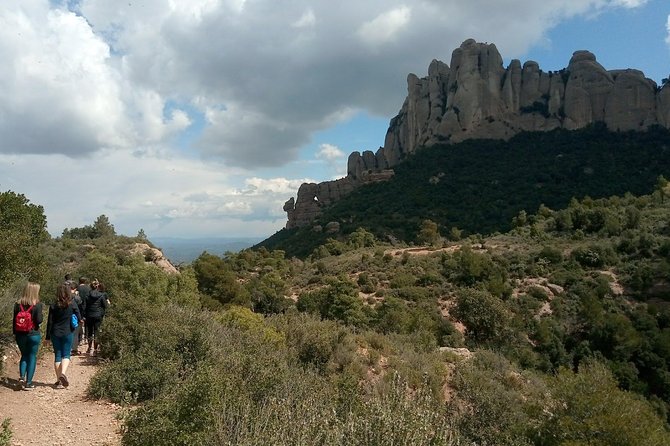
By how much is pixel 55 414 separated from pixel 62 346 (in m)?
1.35

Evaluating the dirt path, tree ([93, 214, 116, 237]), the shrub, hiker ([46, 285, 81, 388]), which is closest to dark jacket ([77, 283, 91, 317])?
the dirt path

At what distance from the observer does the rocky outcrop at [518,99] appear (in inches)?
2928

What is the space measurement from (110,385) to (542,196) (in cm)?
6092

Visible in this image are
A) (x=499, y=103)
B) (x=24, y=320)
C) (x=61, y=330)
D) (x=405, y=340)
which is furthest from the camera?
(x=499, y=103)

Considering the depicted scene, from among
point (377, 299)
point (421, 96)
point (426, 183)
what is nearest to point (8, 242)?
point (377, 299)

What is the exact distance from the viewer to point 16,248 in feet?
28.3

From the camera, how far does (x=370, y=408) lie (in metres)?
5.14

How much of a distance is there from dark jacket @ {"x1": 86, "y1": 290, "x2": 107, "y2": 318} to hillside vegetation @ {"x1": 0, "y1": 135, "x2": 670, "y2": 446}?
309mm

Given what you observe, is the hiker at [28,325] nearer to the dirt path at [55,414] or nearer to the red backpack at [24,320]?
the red backpack at [24,320]

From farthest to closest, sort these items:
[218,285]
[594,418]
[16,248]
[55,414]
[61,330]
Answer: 1. [218,285]
2. [16,248]
3. [594,418]
4. [61,330]
5. [55,414]

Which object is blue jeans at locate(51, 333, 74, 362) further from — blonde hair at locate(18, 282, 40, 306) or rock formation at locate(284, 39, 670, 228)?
rock formation at locate(284, 39, 670, 228)

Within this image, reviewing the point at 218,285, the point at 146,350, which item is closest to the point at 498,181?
the point at 218,285

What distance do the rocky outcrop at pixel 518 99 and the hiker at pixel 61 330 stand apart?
80.2 meters

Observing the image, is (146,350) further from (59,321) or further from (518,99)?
(518,99)
